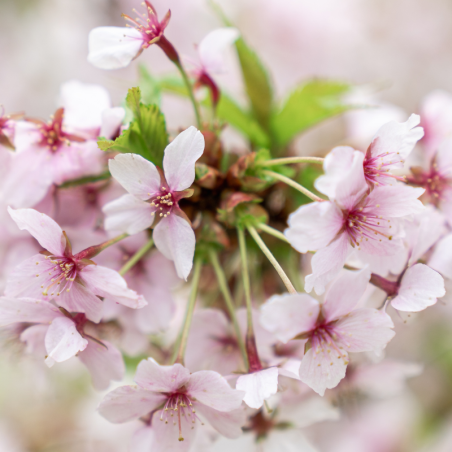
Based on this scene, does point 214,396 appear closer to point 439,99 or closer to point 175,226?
point 175,226

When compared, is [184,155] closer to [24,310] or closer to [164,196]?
[164,196]

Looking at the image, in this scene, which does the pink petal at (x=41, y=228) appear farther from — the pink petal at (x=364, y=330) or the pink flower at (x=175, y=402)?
the pink petal at (x=364, y=330)

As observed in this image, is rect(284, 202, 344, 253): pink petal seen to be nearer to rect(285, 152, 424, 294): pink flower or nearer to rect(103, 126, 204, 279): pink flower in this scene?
rect(285, 152, 424, 294): pink flower

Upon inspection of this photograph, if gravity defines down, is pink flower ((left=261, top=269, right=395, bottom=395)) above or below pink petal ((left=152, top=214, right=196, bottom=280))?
below

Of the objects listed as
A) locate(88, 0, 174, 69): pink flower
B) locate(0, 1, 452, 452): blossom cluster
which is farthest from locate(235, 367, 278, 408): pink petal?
locate(88, 0, 174, 69): pink flower

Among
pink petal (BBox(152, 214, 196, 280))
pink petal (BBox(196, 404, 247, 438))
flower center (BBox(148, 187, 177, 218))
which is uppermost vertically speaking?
flower center (BBox(148, 187, 177, 218))

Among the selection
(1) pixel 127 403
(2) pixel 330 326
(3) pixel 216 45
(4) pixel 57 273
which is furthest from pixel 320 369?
(3) pixel 216 45

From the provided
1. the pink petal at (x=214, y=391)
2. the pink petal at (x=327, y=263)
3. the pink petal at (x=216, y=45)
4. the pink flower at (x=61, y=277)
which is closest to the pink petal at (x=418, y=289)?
the pink petal at (x=327, y=263)
